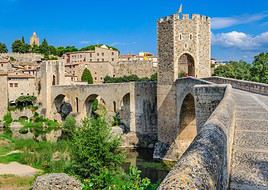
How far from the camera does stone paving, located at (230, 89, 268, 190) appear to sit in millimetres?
4703

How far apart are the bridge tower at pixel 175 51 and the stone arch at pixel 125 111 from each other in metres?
7.79

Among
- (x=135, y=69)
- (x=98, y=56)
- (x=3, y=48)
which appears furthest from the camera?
(x=3, y=48)

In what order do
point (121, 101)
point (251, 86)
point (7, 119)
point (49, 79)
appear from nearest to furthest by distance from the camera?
point (251, 86) → point (121, 101) → point (7, 119) → point (49, 79)

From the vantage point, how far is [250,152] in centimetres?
594

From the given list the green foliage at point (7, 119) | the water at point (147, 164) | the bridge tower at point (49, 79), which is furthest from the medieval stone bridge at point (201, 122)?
the green foliage at point (7, 119)

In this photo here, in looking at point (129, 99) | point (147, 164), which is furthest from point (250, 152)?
point (129, 99)

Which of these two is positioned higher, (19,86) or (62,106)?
(19,86)

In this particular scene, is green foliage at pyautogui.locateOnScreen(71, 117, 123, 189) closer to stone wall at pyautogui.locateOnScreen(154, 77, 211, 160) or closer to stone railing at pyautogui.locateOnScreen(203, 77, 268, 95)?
stone railing at pyautogui.locateOnScreen(203, 77, 268, 95)

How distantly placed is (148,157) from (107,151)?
1181 centimetres

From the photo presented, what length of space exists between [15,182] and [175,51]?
14.0m

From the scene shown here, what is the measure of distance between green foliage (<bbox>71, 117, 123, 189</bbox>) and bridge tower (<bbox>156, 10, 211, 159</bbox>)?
10350 mm

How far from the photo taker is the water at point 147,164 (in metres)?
22.7

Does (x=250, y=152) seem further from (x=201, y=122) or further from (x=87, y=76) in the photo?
(x=87, y=76)

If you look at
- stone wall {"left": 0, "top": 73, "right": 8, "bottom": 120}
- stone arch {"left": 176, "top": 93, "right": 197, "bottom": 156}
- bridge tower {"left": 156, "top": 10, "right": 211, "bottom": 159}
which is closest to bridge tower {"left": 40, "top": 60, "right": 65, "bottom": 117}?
stone wall {"left": 0, "top": 73, "right": 8, "bottom": 120}
